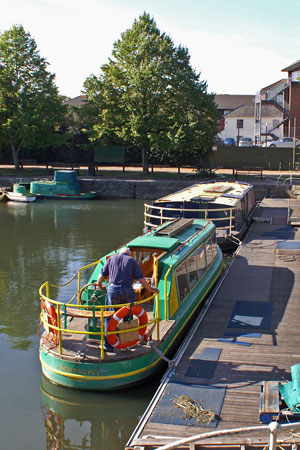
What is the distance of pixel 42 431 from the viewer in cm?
951

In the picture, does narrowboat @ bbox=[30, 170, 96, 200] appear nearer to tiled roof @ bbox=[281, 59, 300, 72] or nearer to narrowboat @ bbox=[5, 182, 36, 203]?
narrowboat @ bbox=[5, 182, 36, 203]

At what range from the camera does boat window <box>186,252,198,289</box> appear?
45.4 ft

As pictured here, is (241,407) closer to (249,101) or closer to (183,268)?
(183,268)

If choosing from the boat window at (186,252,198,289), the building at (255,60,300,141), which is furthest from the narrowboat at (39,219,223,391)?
the building at (255,60,300,141)

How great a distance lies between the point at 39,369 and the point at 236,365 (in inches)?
181

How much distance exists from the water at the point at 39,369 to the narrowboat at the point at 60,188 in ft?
39.1

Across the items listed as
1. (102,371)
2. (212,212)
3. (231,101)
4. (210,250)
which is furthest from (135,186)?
(231,101)

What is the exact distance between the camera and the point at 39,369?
11945mm

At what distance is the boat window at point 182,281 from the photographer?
12727mm

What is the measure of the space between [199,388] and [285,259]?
10600mm

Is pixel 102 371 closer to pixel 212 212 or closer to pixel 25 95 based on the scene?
pixel 212 212

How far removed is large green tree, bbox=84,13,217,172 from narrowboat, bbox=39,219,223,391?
107 ft

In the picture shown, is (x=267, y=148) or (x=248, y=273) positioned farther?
(x=267, y=148)

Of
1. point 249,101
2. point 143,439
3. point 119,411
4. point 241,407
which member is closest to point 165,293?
point 119,411
